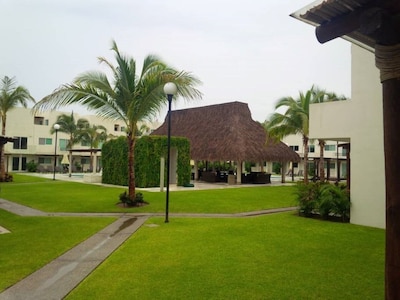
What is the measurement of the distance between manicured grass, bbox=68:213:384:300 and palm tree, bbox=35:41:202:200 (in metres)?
5.29

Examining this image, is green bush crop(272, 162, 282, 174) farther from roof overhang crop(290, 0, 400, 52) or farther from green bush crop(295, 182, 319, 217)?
roof overhang crop(290, 0, 400, 52)

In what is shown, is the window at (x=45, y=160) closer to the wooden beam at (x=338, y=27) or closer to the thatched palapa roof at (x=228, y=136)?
the thatched palapa roof at (x=228, y=136)

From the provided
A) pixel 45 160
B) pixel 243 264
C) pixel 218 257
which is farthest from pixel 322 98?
pixel 45 160

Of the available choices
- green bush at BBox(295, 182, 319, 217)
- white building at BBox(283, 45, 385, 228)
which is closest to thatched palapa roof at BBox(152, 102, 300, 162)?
green bush at BBox(295, 182, 319, 217)

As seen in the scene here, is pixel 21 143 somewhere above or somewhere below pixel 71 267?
above

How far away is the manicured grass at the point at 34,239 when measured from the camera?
5.83 metres

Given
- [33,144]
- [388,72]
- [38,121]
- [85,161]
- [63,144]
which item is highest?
[38,121]

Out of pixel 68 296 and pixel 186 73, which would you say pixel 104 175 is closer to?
pixel 186 73

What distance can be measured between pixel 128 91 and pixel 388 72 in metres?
11.5

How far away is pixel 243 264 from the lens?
241 inches

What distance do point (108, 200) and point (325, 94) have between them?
47.6 feet

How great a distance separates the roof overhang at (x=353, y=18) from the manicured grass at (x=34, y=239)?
203 inches

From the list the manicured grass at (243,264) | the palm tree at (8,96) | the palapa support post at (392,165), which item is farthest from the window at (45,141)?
the palapa support post at (392,165)

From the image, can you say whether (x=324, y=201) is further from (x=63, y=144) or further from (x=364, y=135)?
(x=63, y=144)
